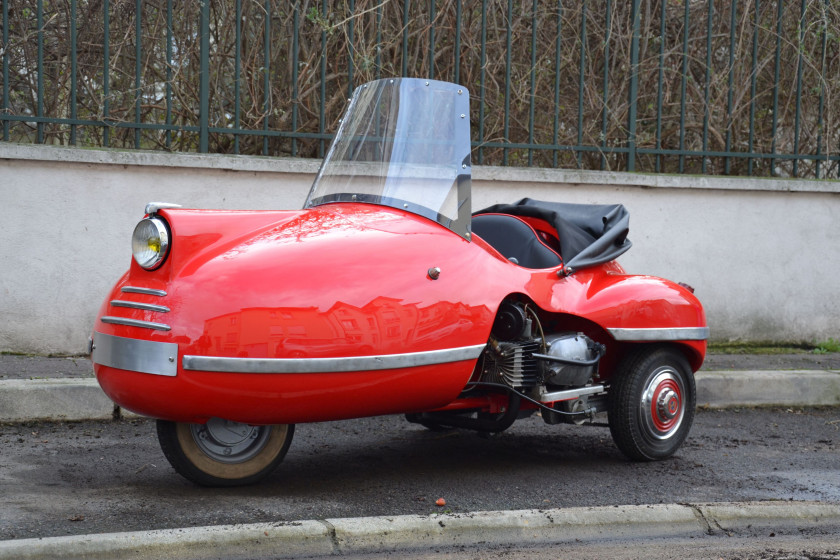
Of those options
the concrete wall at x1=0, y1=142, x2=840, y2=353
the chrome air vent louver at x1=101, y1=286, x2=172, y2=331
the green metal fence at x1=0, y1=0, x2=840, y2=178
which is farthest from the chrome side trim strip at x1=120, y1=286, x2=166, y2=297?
the green metal fence at x1=0, y1=0, x2=840, y2=178

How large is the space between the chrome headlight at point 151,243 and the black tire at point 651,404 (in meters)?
2.33

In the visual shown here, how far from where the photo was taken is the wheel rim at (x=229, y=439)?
404 centimetres

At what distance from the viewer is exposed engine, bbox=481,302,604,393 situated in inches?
175

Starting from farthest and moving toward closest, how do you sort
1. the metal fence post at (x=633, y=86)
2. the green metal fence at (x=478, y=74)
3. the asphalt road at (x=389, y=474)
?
the metal fence post at (x=633, y=86) < the green metal fence at (x=478, y=74) < the asphalt road at (x=389, y=474)

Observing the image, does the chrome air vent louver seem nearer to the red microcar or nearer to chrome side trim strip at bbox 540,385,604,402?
the red microcar

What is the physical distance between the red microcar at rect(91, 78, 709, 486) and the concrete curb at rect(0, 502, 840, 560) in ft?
1.72

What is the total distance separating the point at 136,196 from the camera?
697cm

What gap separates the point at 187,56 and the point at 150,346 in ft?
14.3

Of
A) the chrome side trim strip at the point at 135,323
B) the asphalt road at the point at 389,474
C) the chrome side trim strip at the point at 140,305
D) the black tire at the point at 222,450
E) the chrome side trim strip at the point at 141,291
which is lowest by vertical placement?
the asphalt road at the point at 389,474

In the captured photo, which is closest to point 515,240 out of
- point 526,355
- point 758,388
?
point 526,355

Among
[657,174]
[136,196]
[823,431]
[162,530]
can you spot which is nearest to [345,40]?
[136,196]

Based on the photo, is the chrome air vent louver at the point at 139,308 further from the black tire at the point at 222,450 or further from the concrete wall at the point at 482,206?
the concrete wall at the point at 482,206

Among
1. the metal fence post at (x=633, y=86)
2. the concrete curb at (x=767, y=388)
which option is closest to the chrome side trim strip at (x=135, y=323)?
the concrete curb at (x=767, y=388)

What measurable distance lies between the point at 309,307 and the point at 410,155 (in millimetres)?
1044
